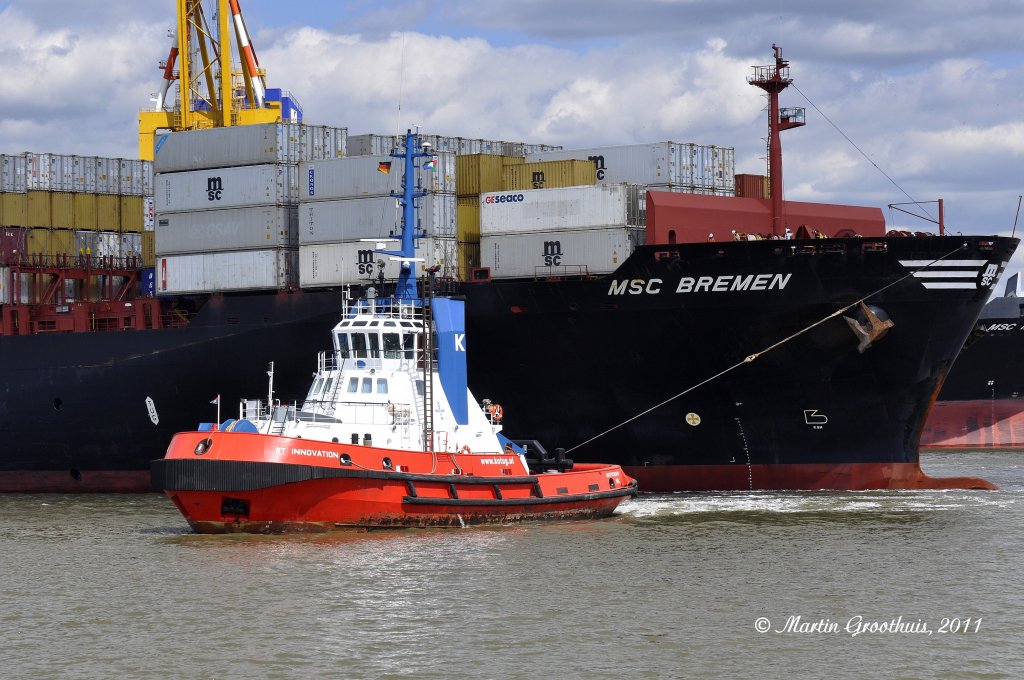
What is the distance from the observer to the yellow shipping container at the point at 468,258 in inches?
1416

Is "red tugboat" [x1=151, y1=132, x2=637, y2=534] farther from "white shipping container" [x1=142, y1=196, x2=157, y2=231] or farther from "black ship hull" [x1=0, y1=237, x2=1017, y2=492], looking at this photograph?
"white shipping container" [x1=142, y1=196, x2=157, y2=231]

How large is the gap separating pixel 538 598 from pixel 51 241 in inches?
969

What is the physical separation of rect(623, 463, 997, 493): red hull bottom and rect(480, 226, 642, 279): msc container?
484 cm

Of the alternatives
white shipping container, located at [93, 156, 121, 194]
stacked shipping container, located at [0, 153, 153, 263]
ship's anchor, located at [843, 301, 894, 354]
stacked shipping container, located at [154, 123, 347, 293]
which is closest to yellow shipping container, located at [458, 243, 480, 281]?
stacked shipping container, located at [154, 123, 347, 293]

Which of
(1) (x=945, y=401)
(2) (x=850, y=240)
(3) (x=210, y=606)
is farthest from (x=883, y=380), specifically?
(1) (x=945, y=401)

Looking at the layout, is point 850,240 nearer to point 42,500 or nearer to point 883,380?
point 883,380

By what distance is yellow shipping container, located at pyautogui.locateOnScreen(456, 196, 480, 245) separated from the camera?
36344 millimetres

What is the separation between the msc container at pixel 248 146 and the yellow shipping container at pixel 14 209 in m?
4.50

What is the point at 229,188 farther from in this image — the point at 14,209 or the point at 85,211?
the point at 14,209

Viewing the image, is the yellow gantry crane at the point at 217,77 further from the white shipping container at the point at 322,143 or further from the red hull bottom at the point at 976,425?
the red hull bottom at the point at 976,425

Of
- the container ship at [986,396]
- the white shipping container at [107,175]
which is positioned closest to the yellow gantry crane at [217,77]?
the white shipping container at [107,175]

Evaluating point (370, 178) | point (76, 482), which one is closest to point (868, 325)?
point (370, 178)

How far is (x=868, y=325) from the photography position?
106 feet

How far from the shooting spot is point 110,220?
4253 cm
